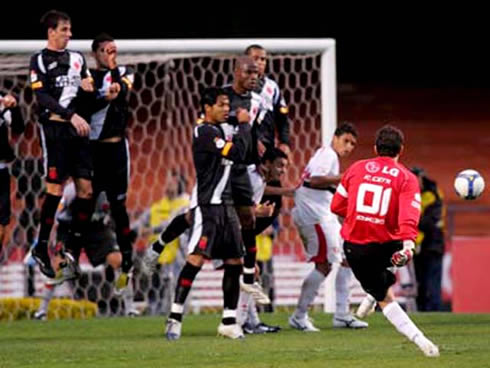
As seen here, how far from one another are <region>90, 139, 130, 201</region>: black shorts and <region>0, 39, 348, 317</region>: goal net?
64.6 inches

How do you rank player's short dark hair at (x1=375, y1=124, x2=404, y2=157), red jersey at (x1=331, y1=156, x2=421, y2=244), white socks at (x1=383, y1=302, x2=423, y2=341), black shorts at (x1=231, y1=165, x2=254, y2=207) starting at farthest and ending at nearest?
black shorts at (x1=231, y1=165, x2=254, y2=207), player's short dark hair at (x1=375, y1=124, x2=404, y2=157), red jersey at (x1=331, y1=156, x2=421, y2=244), white socks at (x1=383, y1=302, x2=423, y2=341)

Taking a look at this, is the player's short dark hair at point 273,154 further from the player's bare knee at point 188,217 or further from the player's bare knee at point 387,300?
the player's bare knee at point 387,300

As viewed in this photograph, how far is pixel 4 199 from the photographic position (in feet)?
50.0

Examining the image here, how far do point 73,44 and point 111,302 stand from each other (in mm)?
5293

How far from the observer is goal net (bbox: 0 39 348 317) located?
56.7 ft

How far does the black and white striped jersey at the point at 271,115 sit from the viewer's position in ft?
48.4

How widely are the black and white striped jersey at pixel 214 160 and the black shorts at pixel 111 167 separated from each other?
196cm

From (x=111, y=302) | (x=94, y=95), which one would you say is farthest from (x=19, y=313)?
(x=94, y=95)

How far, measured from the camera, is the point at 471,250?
66.4ft

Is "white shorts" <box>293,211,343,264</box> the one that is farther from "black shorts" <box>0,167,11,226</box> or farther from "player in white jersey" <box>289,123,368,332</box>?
"black shorts" <box>0,167,11,226</box>

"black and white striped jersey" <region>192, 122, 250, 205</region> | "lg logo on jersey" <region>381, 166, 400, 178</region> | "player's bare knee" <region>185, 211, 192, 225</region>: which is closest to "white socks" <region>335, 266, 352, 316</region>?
"player's bare knee" <region>185, 211, 192, 225</region>

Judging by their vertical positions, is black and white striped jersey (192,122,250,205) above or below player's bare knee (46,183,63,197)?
above

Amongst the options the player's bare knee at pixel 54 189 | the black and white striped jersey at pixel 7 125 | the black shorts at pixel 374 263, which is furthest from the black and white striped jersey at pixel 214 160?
the black and white striped jersey at pixel 7 125

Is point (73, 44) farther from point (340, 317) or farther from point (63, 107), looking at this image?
point (340, 317)
